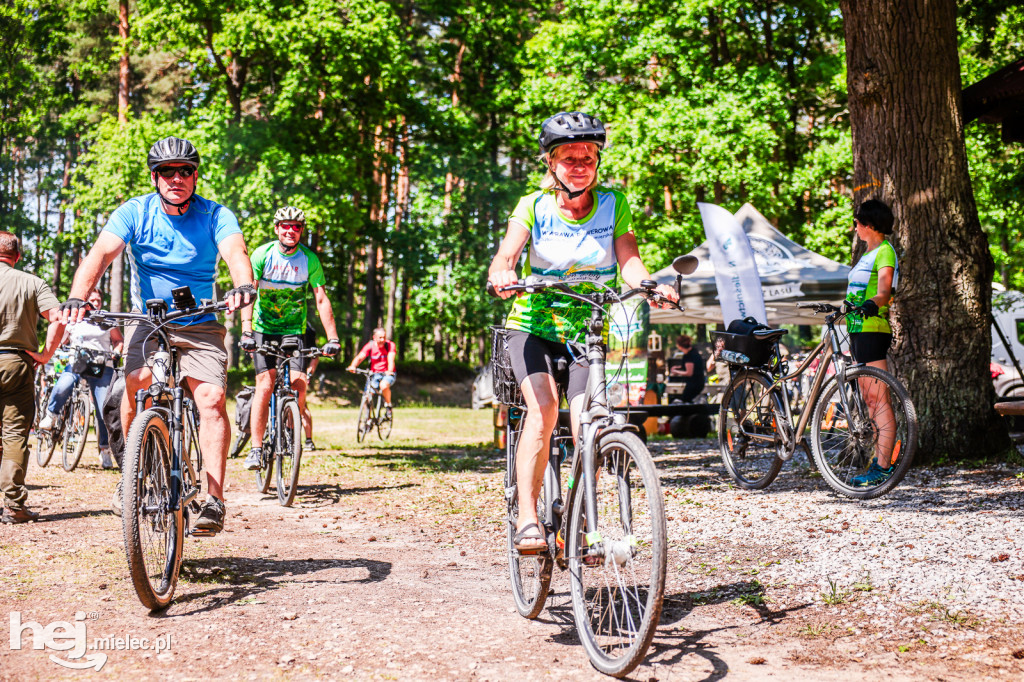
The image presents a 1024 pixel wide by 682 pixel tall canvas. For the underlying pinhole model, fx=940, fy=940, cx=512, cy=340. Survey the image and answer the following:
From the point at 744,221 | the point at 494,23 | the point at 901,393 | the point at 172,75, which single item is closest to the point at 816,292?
the point at 744,221

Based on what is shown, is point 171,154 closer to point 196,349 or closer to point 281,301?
point 196,349

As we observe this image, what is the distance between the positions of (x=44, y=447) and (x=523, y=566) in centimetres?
878

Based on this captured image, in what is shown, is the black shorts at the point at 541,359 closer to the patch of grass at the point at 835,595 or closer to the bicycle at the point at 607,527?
the bicycle at the point at 607,527

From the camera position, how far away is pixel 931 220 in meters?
7.76

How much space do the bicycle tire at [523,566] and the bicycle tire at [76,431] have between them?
7651 mm

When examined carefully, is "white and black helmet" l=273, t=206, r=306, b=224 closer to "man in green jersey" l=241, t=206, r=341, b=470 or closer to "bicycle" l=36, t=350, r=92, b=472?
"man in green jersey" l=241, t=206, r=341, b=470

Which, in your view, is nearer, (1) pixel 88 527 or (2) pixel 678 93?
(1) pixel 88 527

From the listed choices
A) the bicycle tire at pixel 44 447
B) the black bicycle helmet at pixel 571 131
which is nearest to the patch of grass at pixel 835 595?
the black bicycle helmet at pixel 571 131

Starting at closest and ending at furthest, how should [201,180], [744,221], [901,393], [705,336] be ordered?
[901,393]
[744,221]
[201,180]
[705,336]

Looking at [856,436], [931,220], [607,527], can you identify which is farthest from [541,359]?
[931,220]

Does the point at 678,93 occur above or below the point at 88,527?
above

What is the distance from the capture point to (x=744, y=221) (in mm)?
15836

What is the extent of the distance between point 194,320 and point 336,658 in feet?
6.76

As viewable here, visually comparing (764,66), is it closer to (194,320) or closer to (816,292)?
(816,292)
